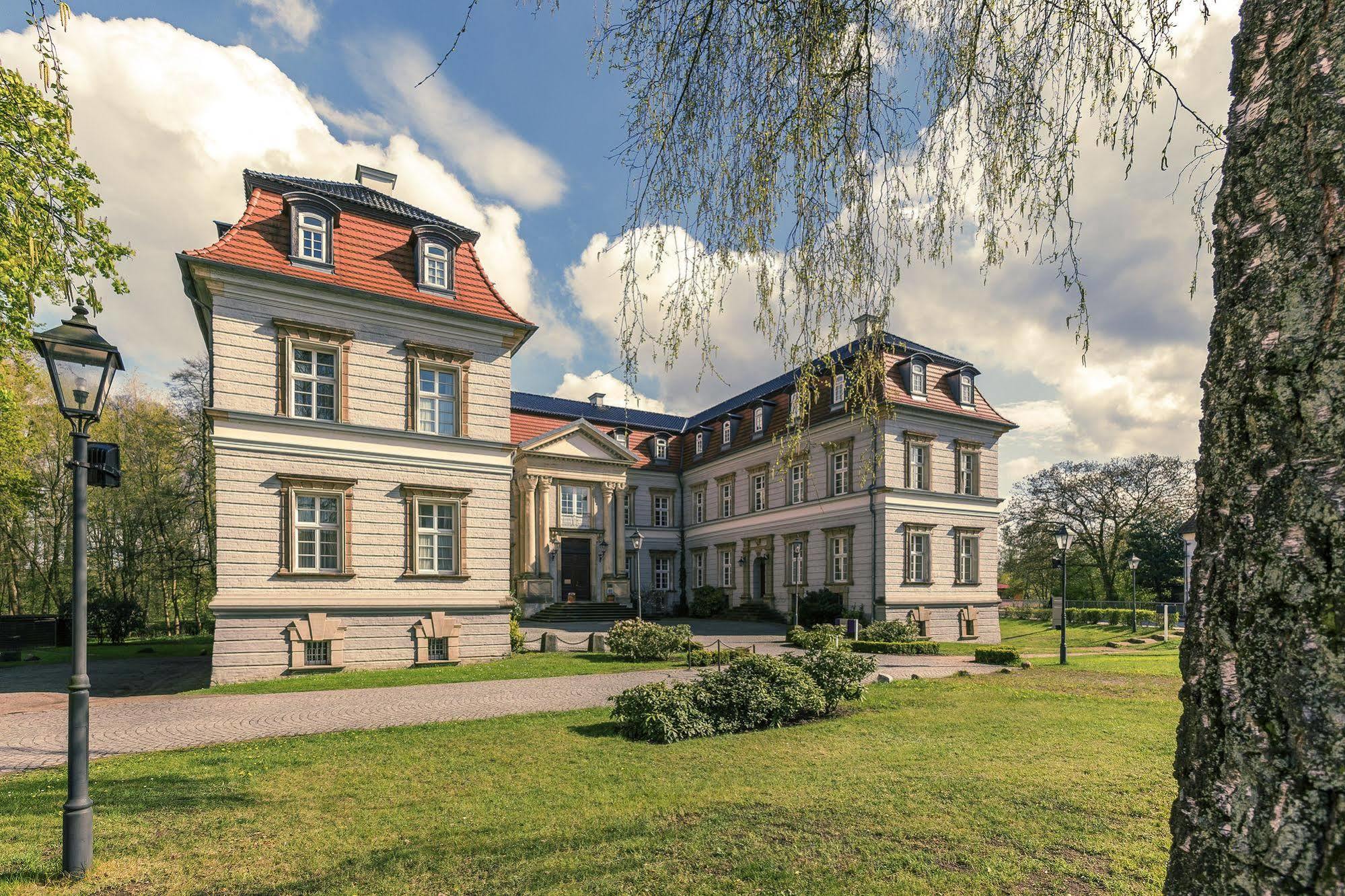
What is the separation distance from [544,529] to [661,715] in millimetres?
21997

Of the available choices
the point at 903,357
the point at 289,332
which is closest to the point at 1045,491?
the point at 903,357

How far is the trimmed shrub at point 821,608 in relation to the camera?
26.6 metres

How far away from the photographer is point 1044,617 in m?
39.2

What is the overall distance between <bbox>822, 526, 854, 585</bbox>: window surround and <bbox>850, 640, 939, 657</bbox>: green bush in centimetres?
565

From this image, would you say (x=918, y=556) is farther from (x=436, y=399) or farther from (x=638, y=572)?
(x=436, y=399)

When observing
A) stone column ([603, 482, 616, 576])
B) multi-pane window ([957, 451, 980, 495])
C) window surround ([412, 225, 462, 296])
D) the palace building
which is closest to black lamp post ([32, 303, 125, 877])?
the palace building

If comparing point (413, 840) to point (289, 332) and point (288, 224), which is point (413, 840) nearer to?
point (289, 332)

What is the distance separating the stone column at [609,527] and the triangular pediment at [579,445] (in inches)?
53.9

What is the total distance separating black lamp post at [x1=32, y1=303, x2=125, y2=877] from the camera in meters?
4.99

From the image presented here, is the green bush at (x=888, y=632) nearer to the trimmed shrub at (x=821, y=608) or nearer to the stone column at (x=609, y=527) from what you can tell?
the trimmed shrub at (x=821, y=608)

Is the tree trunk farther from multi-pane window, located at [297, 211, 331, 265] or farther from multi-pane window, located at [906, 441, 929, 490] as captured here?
multi-pane window, located at [906, 441, 929, 490]

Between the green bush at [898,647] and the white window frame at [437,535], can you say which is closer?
the white window frame at [437,535]

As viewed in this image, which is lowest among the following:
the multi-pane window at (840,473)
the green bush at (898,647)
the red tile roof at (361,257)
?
the green bush at (898,647)

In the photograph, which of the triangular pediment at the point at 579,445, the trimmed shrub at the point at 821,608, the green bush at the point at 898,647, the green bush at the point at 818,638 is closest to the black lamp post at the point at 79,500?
the green bush at the point at 818,638
